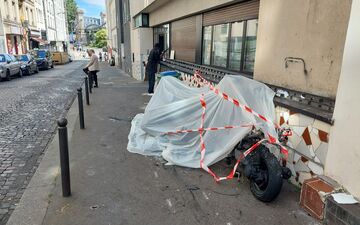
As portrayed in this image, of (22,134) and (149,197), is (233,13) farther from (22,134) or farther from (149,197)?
(22,134)

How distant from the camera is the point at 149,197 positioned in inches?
139

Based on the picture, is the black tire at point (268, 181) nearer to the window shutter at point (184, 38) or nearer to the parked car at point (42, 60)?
the window shutter at point (184, 38)

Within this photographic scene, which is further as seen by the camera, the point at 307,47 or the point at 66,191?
the point at 307,47

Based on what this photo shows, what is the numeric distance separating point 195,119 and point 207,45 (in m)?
4.24

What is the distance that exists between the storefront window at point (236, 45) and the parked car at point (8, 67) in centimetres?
1390

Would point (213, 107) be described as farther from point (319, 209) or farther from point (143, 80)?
point (143, 80)

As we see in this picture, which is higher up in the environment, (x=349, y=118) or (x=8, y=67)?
(x=349, y=118)

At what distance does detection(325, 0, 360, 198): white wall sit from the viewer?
2.70 metres

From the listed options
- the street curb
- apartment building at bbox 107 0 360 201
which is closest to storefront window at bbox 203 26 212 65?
apartment building at bbox 107 0 360 201

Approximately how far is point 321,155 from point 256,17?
3.25 m

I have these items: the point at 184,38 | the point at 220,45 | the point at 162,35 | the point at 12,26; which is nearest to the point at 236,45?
the point at 220,45

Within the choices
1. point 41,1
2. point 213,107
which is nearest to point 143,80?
point 213,107

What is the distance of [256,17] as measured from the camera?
18.1 feet

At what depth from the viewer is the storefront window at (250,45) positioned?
5677 mm
